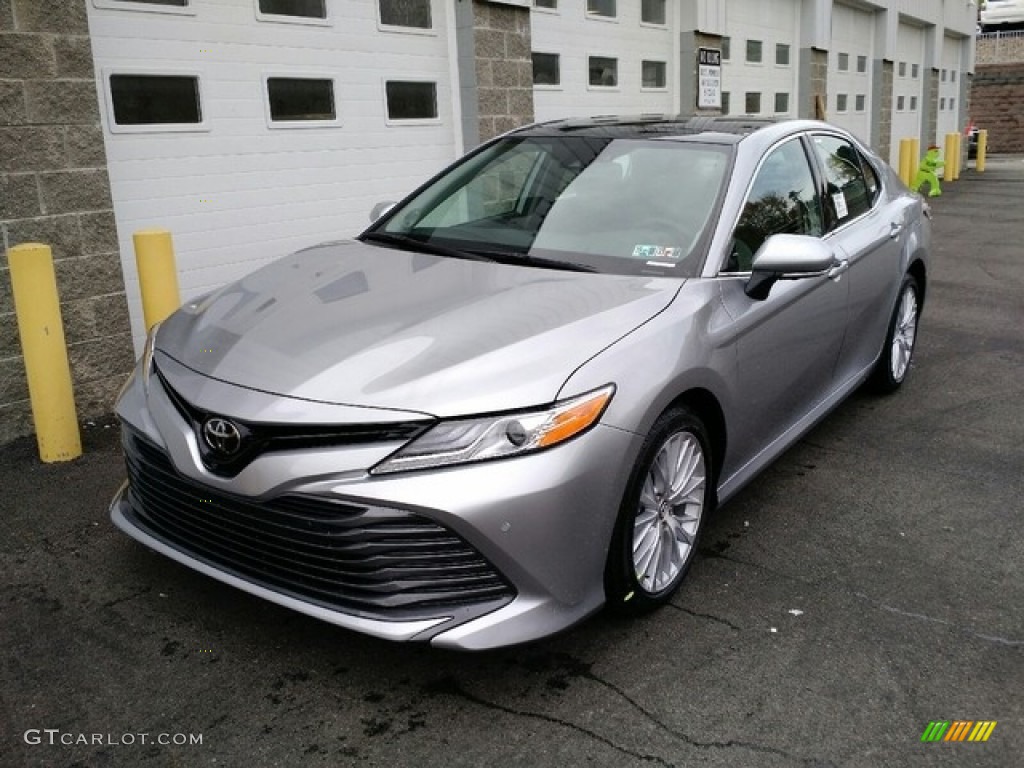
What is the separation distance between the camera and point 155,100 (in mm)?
5895

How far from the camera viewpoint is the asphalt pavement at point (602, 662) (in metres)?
2.58

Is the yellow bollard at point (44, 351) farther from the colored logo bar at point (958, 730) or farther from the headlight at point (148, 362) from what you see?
the colored logo bar at point (958, 730)

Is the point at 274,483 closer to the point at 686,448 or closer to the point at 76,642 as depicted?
the point at 76,642

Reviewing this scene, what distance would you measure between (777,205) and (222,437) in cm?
244

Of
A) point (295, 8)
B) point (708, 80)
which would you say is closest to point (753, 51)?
point (708, 80)

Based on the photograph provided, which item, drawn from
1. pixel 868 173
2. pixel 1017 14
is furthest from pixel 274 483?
pixel 1017 14

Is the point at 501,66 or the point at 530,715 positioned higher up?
the point at 501,66

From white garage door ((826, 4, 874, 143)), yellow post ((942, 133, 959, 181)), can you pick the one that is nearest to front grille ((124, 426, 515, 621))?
white garage door ((826, 4, 874, 143))

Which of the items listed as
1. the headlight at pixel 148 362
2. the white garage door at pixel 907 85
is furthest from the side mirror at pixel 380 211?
the white garage door at pixel 907 85

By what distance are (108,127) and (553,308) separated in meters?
3.78

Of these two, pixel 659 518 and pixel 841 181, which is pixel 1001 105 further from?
pixel 659 518

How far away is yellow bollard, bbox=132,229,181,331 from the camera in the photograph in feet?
16.7

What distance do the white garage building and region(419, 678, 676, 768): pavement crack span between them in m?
3.86

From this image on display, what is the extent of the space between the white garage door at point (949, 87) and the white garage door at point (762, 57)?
29.5 feet
